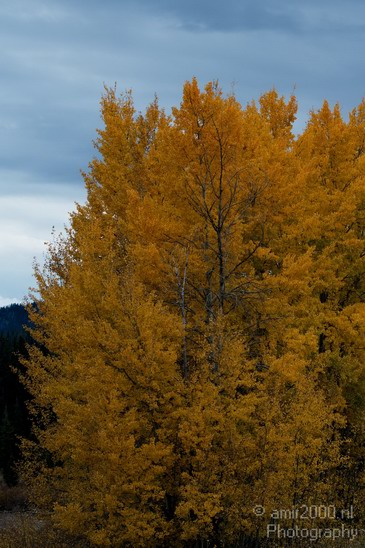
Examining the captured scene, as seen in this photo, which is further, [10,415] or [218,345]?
[10,415]

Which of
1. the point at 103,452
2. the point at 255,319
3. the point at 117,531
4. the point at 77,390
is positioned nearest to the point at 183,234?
the point at 255,319

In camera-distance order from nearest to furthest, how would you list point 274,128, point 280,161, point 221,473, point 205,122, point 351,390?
point 221,473 < point 205,122 < point 280,161 < point 351,390 < point 274,128

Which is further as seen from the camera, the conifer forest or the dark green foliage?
the dark green foliage

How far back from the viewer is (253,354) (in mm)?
16734

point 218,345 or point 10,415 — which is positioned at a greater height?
point 218,345

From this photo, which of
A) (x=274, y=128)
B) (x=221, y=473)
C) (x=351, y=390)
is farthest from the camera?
(x=274, y=128)

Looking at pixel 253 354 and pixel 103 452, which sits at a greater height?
pixel 253 354

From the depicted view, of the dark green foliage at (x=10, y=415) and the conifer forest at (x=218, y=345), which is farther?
the dark green foliage at (x=10, y=415)

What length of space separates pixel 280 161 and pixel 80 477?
381 inches

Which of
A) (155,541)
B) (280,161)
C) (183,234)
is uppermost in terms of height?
(280,161)

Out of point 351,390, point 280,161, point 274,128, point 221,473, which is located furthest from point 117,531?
point 274,128

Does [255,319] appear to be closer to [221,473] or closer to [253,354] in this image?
[253,354]

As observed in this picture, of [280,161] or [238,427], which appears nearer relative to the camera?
[238,427]

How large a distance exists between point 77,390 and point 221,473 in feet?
16.2
